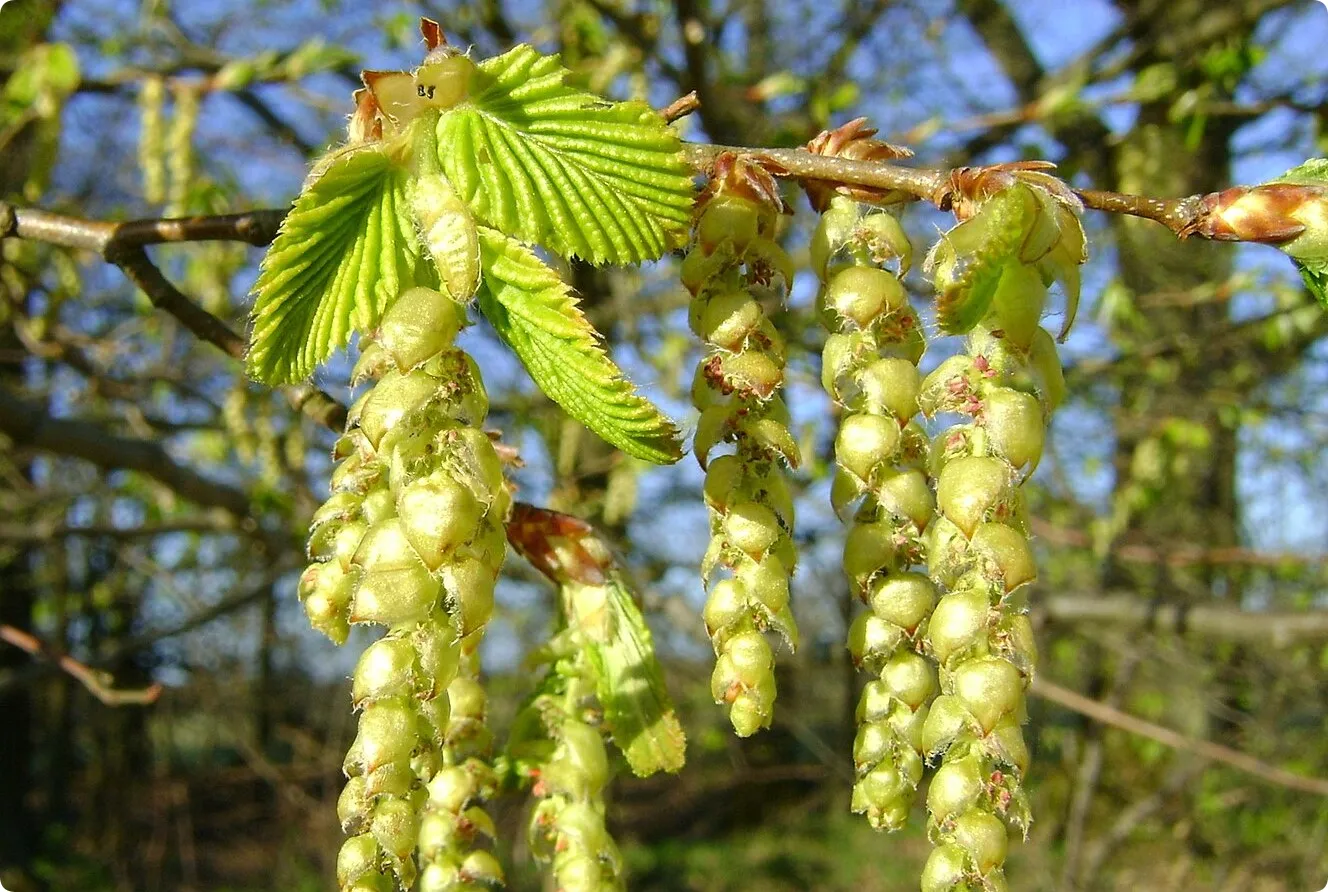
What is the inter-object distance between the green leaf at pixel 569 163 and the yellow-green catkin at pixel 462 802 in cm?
30

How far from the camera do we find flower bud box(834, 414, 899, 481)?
712mm

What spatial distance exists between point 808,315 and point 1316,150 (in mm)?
1630

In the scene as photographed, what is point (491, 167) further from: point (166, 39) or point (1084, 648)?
point (1084, 648)

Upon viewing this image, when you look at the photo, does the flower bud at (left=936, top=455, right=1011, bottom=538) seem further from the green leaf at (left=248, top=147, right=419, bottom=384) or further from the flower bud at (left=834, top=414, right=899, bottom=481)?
the green leaf at (left=248, top=147, right=419, bottom=384)

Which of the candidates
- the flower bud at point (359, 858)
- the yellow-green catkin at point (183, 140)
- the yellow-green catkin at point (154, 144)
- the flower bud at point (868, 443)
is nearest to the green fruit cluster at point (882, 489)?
the flower bud at point (868, 443)

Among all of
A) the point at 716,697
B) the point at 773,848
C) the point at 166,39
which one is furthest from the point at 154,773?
the point at 716,697

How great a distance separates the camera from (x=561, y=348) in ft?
2.27

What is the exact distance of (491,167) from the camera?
2.31 feet

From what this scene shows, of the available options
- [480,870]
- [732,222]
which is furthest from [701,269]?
[480,870]

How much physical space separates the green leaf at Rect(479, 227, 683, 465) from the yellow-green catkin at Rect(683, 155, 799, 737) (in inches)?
2.1

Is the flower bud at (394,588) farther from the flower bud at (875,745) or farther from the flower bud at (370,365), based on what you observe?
the flower bud at (875,745)

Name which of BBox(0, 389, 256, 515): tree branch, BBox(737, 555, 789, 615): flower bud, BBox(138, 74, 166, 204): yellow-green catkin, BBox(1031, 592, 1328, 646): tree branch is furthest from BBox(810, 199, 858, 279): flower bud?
BBox(138, 74, 166, 204): yellow-green catkin

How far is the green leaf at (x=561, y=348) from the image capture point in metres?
0.68

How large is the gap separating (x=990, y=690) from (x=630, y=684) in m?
0.37
